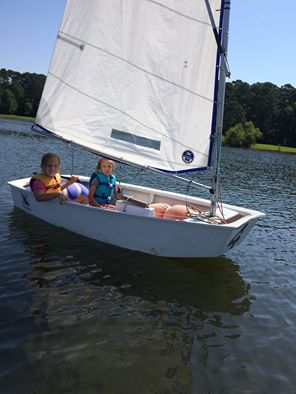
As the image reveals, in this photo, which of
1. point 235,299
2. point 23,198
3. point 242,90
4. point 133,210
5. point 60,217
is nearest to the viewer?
point 235,299

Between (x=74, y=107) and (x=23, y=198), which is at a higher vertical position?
(x=74, y=107)

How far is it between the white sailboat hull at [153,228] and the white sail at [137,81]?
1.17m

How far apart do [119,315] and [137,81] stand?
4288 millimetres

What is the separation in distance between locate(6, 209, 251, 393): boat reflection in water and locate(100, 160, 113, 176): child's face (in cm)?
145

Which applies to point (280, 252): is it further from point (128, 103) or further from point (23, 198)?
point (23, 198)

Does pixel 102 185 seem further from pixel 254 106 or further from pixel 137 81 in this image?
pixel 254 106

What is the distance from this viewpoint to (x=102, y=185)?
337 inches

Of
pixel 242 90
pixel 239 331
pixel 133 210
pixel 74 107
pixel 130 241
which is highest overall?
pixel 242 90

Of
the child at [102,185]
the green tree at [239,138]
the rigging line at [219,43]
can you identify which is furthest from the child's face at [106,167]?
the green tree at [239,138]

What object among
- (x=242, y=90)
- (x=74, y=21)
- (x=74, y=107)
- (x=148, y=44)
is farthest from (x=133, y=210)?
(x=242, y=90)

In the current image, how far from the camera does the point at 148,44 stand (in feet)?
24.7

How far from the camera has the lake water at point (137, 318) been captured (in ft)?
14.7

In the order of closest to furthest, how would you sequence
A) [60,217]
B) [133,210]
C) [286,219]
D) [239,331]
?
[239,331]
[133,210]
[60,217]
[286,219]

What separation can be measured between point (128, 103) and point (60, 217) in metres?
2.73
